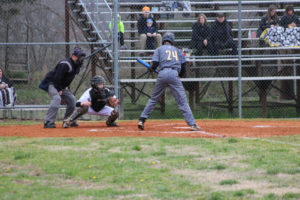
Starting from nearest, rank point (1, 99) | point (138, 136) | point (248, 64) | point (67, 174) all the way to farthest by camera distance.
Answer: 1. point (67, 174)
2. point (138, 136)
3. point (1, 99)
4. point (248, 64)

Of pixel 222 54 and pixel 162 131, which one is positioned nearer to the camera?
pixel 162 131

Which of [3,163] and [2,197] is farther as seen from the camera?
[3,163]

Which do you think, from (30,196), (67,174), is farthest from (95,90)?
(30,196)

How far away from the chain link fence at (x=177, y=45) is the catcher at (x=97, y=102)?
191 cm

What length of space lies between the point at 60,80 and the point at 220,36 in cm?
564

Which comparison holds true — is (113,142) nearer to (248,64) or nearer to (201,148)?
(201,148)

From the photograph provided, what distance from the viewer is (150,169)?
6754mm

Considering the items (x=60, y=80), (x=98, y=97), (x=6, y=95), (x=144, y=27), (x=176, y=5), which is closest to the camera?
(x=60, y=80)

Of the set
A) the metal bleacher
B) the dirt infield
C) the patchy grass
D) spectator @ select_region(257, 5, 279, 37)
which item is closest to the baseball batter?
the dirt infield

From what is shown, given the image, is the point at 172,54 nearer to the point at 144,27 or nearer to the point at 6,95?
the point at 144,27

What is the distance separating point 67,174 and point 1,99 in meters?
8.31

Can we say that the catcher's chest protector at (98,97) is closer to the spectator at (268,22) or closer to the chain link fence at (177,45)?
the chain link fence at (177,45)

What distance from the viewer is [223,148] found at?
8.20m

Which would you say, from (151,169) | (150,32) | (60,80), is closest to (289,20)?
(150,32)
